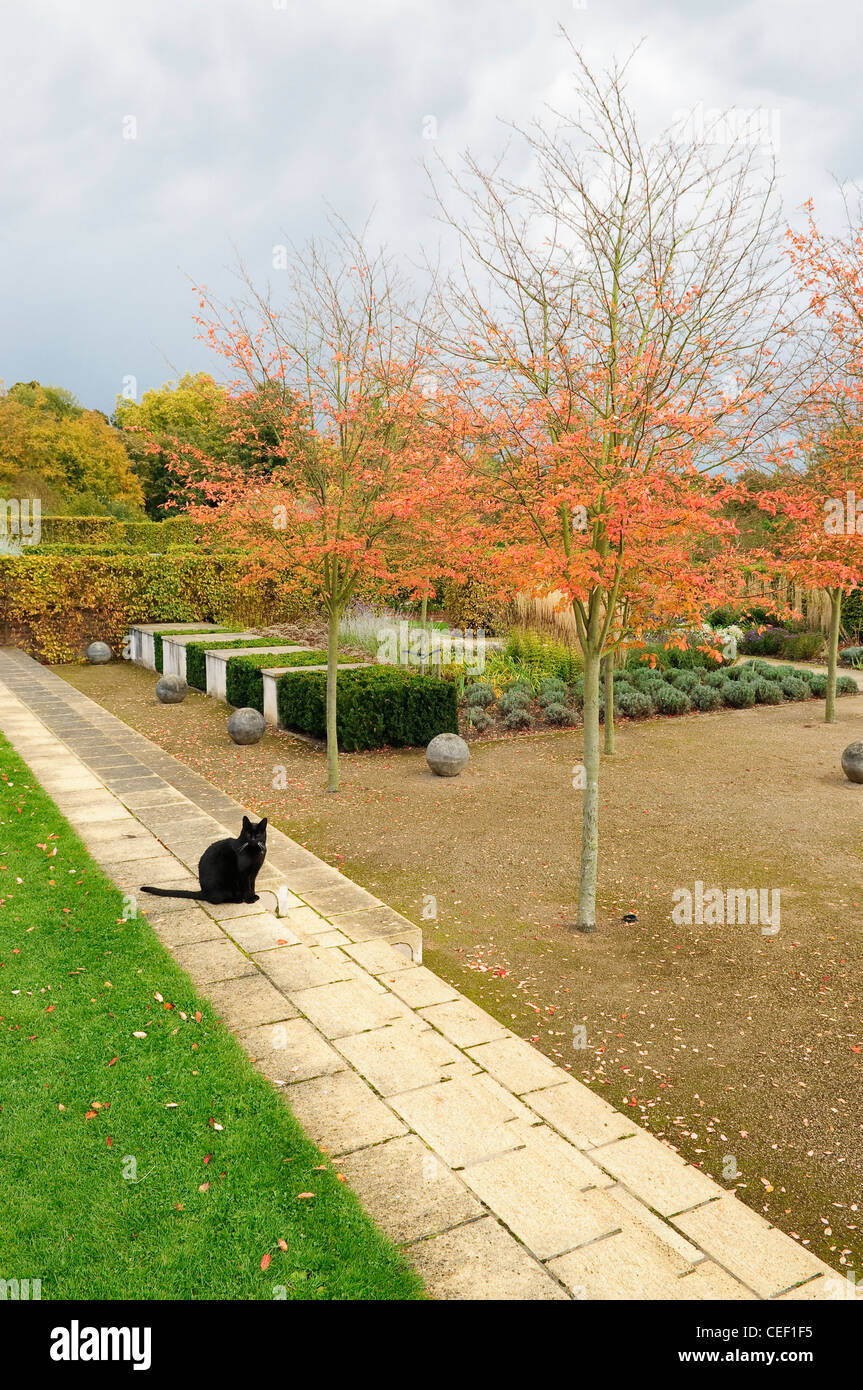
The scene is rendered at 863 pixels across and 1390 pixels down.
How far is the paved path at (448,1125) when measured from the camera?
279 cm

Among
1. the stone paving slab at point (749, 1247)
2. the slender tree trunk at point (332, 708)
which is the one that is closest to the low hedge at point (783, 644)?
the slender tree trunk at point (332, 708)

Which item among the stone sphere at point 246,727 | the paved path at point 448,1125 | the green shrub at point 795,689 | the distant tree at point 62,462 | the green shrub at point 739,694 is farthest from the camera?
the distant tree at point 62,462

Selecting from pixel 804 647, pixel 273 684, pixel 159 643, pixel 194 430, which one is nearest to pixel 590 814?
pixel 273 684

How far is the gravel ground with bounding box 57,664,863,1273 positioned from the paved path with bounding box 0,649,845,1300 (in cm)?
40

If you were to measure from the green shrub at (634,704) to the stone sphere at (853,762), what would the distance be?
13.1 ft

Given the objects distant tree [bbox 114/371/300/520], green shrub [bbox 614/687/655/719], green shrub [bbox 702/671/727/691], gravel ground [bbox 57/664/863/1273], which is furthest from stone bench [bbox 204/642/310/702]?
green shrub [bbox 702/671/727/691]

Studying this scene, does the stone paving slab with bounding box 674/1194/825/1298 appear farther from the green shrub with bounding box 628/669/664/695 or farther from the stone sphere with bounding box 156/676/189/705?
the stone sphere with bounding box 156/676/189/705

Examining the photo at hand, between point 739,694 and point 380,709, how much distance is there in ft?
23.4

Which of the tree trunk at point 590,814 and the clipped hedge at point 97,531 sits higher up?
the clipped hedge at point 97,531

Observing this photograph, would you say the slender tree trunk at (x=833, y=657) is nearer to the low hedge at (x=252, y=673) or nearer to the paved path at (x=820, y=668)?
the paved path at (x=820, y=668)

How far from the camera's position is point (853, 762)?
32.3 feet

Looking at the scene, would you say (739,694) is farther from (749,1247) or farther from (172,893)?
(749,1247)

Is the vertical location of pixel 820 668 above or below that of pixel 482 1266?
above

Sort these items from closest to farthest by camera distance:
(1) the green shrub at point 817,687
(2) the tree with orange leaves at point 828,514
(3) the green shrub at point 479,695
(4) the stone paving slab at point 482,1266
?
1. (4) the stone paving slab at point 482,1266
2. (2) the tree with orange leaves at point 828,514
3. (3) the green shrub at point 479,695
4. (1) the green shrub at point 817,687
